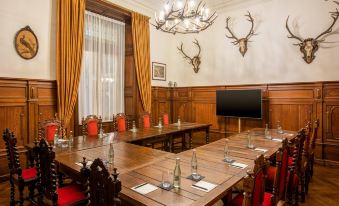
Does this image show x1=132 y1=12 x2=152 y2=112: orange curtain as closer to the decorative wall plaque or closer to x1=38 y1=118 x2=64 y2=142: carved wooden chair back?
the decorative wall plaque

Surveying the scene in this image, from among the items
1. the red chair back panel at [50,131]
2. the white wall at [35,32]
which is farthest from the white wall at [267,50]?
the red chair back panel at [50,131]

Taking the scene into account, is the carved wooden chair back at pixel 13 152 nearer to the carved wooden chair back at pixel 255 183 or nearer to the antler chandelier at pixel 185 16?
the carved wooden chair back at pixel 255 183

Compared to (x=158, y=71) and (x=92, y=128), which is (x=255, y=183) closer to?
(x=92, y=128)

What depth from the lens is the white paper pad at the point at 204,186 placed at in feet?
5.39

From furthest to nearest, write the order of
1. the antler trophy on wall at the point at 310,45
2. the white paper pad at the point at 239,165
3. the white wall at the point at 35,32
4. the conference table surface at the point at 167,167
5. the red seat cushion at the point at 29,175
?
1. the antler trophy on wall at the point at 310,45
2. the white wall at the point at 35,32
3. the red seat cushion at the point at 29,175
4. the white paper pad at the point at 239,165
5. the conference table surface at the point at 167,167

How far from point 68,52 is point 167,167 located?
11.2 feet

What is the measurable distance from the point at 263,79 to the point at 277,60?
536 millimetres

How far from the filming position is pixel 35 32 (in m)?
4.04

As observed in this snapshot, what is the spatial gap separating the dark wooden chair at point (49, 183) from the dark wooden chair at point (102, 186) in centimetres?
61

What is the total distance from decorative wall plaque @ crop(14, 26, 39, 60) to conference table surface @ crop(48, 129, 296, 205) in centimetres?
237

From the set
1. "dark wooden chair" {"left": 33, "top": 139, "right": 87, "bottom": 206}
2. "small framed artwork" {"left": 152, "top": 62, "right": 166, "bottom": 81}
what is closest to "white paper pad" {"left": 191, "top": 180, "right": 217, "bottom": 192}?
"dark wooden chair" {"left": 33, "top": 139, "right": 87, "bottom": 206}

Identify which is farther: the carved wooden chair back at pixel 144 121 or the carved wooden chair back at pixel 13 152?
the carved wooden chair back at pixel 144 121

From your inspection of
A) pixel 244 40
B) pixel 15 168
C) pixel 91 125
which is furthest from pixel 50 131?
pixel 244 40

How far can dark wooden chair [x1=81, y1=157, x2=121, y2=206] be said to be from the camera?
1.20 m
